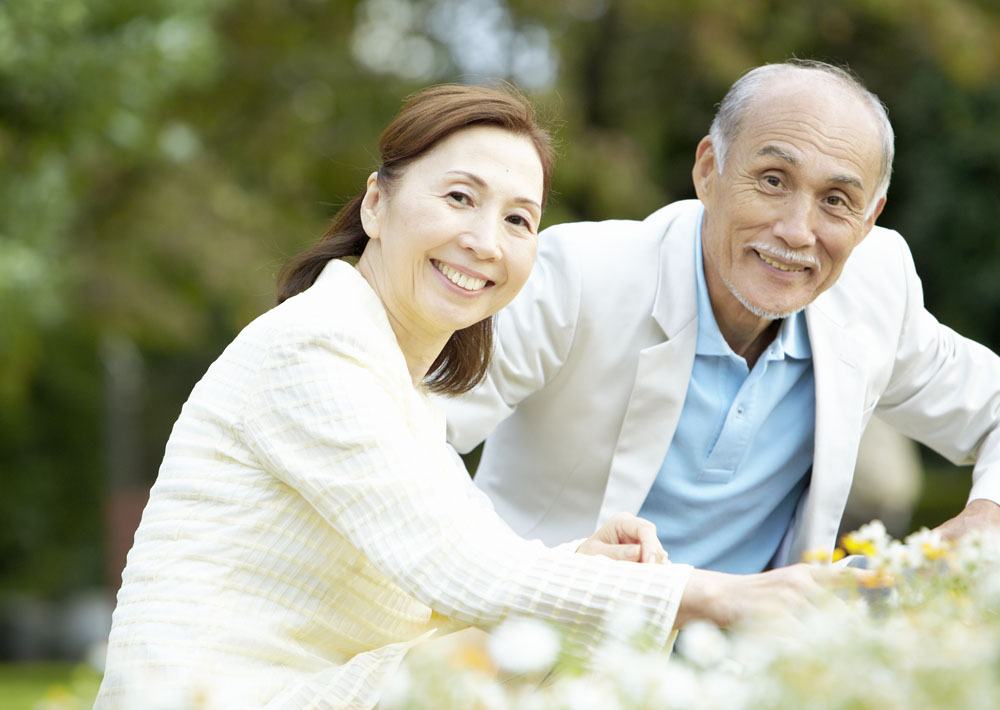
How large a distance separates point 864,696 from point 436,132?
1615mm

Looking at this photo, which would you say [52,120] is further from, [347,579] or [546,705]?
[546,705]

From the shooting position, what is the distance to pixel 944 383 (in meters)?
4.00

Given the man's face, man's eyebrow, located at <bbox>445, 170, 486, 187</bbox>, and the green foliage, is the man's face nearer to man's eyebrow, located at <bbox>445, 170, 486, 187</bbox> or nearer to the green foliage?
man's eyebrow, located at <bbox>445, 170, 486, 187</bbox>

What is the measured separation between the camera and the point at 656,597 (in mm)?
2211

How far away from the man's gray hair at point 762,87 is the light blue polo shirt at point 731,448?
1.15ft

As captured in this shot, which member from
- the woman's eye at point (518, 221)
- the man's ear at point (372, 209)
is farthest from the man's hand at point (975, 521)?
the man's ear at point (372, 209)

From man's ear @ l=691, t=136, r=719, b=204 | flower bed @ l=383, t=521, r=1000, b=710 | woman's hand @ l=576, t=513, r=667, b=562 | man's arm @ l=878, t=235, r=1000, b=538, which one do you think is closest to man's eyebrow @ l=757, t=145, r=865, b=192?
man's ear @ l=691, t=136, r=719, b=204

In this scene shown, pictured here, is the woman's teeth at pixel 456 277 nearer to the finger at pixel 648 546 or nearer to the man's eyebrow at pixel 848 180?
the finger at pixel 648 546

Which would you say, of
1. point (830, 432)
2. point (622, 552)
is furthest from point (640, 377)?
point (622, 552)

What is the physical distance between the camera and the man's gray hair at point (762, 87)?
3.60 m

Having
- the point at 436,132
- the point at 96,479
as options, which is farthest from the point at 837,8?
the point at 436,132

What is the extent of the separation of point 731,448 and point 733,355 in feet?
0.85

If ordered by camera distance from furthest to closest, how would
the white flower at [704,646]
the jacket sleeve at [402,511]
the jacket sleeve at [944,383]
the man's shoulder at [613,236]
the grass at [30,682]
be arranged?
the grass at [30,682]
the jacket sleeve at [944,383]
the man's shoulder at [613,236]
the jacket sleeve at [402,511]
the white flower at [704,646]

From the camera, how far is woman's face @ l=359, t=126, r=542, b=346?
8.92 feet
